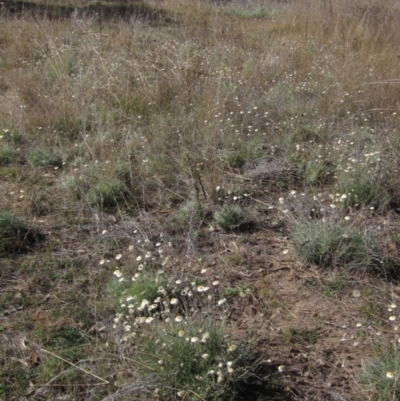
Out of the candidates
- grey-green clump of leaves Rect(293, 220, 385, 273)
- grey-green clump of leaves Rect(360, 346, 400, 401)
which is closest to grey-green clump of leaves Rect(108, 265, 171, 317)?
grey-green clump of leaves Rect(293, 220, 385, 273)

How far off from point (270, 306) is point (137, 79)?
360 centimetres

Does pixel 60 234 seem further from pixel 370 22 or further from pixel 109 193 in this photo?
pixel 370 22

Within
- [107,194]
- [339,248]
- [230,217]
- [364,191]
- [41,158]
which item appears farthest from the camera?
[41,158]

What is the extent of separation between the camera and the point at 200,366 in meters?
2.79

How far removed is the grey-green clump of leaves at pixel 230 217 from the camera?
166 inches

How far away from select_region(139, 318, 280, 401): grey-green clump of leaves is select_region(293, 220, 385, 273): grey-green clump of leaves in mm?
1089

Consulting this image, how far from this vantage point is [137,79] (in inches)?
247

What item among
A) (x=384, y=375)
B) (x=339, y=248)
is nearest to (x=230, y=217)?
(x=339, y=248)

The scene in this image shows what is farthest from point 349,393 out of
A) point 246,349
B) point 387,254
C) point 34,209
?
point 34,209

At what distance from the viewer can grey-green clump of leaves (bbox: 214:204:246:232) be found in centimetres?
422

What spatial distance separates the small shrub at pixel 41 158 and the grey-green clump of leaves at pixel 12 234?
3.51 ft

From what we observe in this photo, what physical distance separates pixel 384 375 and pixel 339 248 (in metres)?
1.15

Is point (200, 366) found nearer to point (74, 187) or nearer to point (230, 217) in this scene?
point (230, 217)

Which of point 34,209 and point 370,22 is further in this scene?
point 370,22
